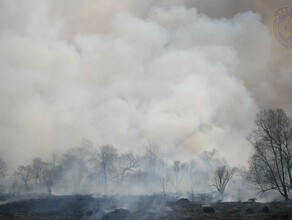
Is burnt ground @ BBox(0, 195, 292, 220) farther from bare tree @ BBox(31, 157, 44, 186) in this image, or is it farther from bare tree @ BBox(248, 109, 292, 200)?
bare tree @ BBox(31, 157, 44, 186)

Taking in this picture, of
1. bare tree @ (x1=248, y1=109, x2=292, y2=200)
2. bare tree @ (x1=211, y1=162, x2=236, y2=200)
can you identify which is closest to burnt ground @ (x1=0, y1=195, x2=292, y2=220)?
bare tree @ (x1=248, y1=109, x2=292, y2=200)

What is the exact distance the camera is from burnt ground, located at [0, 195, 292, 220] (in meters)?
28.4

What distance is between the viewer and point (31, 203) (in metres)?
49.1

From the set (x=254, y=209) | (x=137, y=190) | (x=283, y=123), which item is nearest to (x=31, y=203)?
(x=137, y=190)

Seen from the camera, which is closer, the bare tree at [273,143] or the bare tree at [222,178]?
the bare tree at [273,143]

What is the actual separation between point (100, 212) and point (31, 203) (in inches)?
798

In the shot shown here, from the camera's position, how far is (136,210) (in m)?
34.7

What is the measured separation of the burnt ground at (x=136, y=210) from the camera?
2842 centimetres

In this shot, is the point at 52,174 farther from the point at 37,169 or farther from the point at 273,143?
the point at 273,143

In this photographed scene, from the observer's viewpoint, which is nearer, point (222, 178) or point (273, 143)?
point (273, 143)

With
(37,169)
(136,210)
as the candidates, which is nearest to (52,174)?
(37,169)

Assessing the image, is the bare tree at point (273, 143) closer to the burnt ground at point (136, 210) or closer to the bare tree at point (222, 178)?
the burnt ground at point (136, 210)

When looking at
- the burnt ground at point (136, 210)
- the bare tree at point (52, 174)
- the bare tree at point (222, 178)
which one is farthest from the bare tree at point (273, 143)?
the bare tree at point (52, 174)

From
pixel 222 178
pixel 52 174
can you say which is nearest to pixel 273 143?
pixel 222 178
